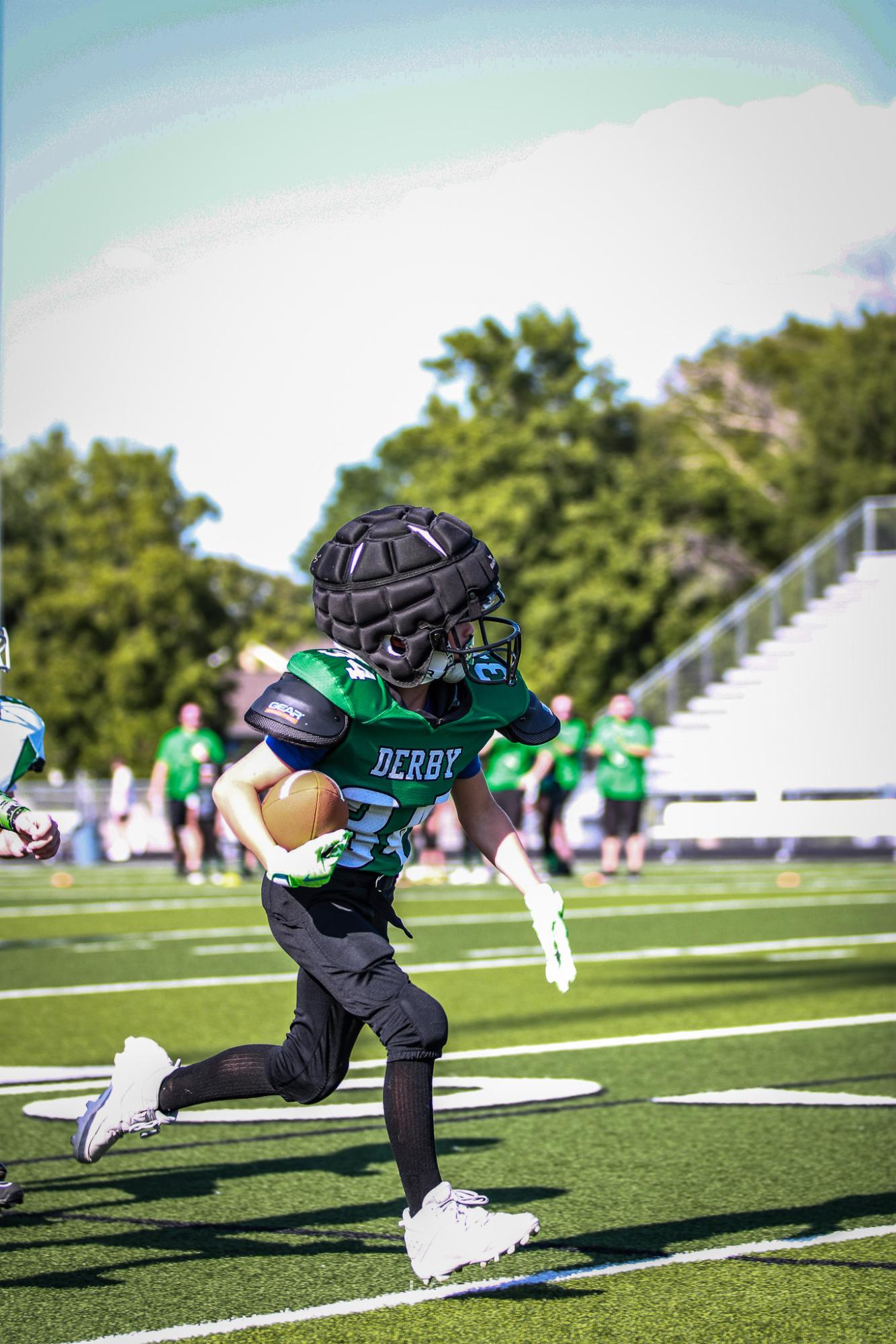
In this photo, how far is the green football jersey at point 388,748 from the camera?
389 centimetres

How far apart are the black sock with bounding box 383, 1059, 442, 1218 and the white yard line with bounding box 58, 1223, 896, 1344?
0.79 ft

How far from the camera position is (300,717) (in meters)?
3.77

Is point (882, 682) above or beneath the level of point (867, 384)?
beneath

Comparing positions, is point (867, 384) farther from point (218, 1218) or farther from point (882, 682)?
point (218, 1218)

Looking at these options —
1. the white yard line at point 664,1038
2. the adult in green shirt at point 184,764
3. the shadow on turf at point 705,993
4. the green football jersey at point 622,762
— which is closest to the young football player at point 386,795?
the white yard line at point 664,1038

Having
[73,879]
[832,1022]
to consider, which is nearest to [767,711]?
[73,879]

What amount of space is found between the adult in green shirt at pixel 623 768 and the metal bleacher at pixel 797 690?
25.5 feet

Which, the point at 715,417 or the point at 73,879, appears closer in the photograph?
the point at 73,879

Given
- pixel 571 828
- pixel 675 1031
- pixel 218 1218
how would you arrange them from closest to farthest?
1. pixel 218 1218
2. pixel 675 1031
3. pixel 571 828

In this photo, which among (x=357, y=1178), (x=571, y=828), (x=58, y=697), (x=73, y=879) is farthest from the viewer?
(x=58, y=697)

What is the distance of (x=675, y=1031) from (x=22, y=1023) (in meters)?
3.03

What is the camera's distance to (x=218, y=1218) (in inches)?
183

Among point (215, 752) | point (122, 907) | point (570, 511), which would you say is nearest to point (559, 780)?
point (215, 752)

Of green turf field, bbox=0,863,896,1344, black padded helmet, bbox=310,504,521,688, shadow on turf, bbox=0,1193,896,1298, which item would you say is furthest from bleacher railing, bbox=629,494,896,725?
black padded helmet, bbox=310,504,521,688
